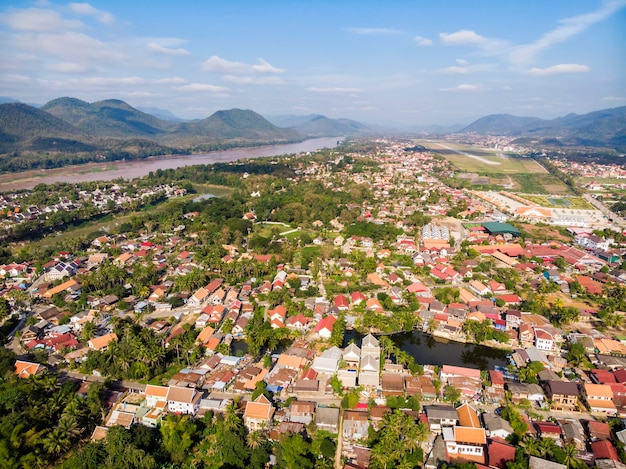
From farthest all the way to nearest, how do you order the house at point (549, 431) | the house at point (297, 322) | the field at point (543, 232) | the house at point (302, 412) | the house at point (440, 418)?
the field at point (543, 232), the house at point (297, 322), the house at point (302, 412), the house at point (440, 418), the house at point (549, 431)

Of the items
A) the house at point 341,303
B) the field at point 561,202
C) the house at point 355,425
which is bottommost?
the house at point 355,425

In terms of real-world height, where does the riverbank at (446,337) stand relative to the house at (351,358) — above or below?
below

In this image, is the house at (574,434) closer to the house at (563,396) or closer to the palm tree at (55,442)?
the house at (563,396)

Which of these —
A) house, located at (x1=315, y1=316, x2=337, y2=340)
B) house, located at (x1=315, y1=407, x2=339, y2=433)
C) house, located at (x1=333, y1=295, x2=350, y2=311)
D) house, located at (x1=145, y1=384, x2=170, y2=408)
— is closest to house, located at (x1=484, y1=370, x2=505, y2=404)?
house, located at (x1=315, y1=407, x2=339, y2=433)

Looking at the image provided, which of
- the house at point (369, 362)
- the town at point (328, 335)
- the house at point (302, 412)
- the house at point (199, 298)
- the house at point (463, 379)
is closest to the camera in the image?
the town at point (328, 335)

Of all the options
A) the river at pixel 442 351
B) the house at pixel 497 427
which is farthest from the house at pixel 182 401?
the house at pixel 497 427

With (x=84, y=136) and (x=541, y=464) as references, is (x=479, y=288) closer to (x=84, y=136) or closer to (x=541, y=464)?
(x=541, y=464)

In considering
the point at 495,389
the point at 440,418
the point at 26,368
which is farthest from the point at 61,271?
the point at 495,389
